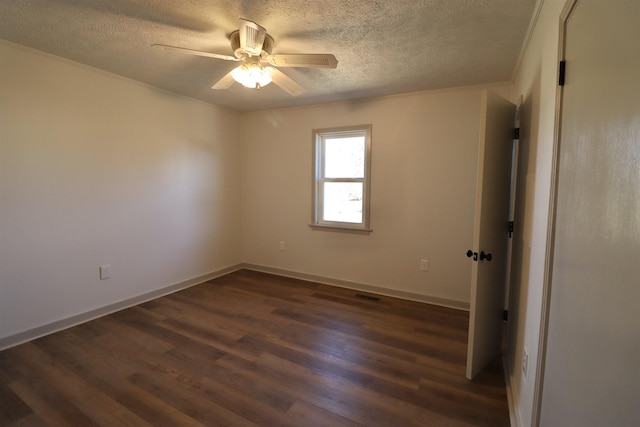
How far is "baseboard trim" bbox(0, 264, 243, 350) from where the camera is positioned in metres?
2.29

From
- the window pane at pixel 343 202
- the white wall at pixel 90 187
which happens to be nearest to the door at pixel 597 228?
the window pane at pixel 343 202

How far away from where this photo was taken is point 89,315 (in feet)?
8.93

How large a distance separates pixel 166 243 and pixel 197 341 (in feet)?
4.75

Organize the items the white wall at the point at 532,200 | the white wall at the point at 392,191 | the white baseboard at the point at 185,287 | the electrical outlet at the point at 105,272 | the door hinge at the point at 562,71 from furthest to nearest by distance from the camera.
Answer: the white wall at the point at 392,191 < the electrical outlet at the point at 105,272 < the white baseboard at the point at 185,287 < the white wall at the point at 532,200 < the door hinge at the point at 562,71

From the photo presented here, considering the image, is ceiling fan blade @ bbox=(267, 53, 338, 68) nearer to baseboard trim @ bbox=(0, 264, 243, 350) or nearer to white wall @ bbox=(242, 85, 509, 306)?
white wall @ bbox=(242, 85, 509, 306)

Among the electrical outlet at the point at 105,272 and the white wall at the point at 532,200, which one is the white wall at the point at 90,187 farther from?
the white wall at the point at 532,200

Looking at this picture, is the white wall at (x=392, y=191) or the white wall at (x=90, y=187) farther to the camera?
the white wall at (x=392, y=191)

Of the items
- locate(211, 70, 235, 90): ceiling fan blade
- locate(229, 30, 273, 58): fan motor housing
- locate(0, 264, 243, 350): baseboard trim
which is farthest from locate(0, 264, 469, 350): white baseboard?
locate(229, 30, 273, 58): fan motor housing

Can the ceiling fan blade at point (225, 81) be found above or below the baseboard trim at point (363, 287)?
above

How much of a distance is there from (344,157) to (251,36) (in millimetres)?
2171

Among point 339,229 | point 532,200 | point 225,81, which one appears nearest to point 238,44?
point 225,81

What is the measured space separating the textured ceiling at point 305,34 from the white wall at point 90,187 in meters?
0.28

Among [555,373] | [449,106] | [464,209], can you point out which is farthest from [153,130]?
[555,373]

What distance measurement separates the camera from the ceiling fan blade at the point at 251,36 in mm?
1626
